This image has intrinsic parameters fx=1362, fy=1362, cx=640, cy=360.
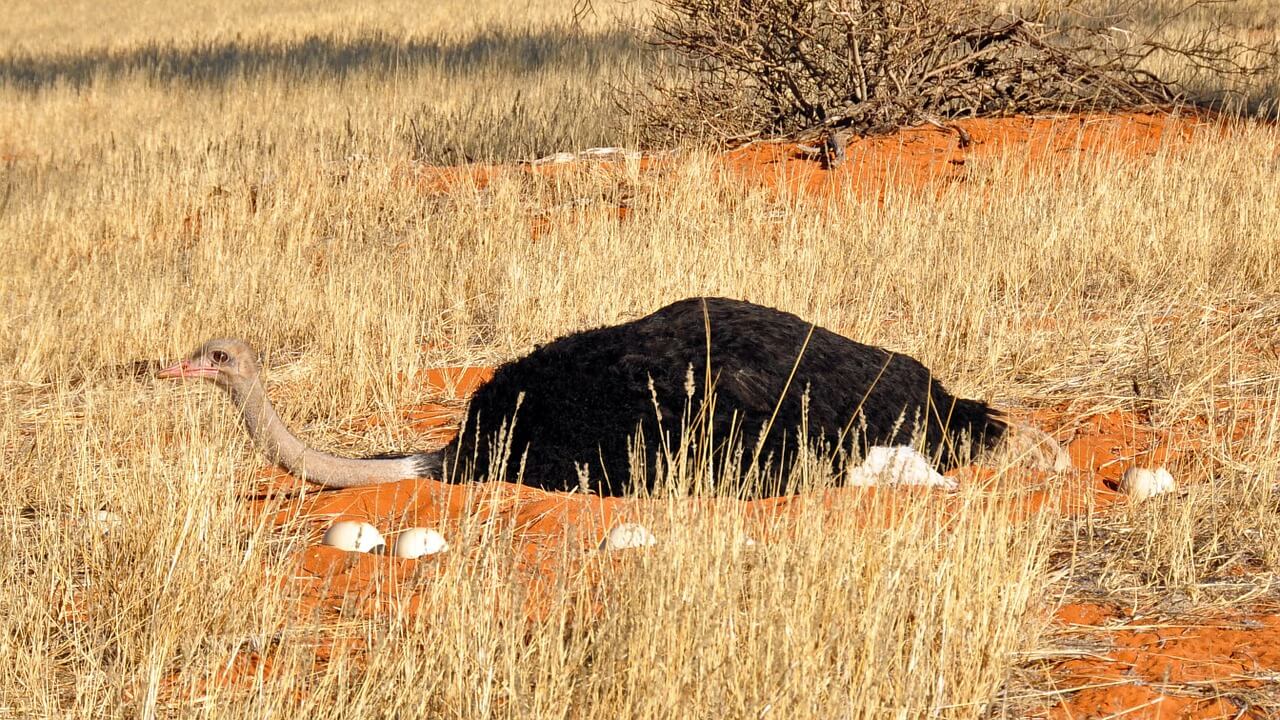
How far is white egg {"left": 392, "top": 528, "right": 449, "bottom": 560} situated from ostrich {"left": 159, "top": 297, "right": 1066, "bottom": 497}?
551mm

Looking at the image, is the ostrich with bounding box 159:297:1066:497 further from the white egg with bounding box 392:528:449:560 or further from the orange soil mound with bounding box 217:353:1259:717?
the white egg with bounding box 392:528:449:560

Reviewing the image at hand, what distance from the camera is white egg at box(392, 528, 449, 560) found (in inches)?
163

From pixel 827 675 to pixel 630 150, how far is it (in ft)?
30.3

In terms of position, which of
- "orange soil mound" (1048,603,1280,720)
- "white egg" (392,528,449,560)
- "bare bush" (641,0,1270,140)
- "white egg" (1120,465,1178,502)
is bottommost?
"white egg" (392,528,449,560)

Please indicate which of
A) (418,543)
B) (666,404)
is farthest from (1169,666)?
(418,543)

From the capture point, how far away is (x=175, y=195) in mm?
12094

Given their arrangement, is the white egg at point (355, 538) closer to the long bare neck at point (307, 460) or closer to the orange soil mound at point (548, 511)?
the orange soil mound at point (548, 511)

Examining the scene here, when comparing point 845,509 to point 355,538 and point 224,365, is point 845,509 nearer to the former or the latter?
point 355,538

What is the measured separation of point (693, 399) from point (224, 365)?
1882mm

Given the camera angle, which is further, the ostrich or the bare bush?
the bare bush

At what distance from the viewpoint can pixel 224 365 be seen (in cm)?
529

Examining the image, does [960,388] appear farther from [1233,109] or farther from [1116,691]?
[1233,109]

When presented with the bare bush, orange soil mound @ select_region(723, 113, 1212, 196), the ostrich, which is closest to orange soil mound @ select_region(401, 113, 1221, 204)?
orange soil mound @ select_region(723, 113, 1212, 196)

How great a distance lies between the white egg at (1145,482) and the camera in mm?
4584
